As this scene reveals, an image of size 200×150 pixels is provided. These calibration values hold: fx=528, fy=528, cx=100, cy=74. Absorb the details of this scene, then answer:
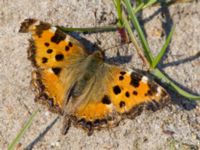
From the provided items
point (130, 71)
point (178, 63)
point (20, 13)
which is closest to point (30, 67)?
point (20, 13)

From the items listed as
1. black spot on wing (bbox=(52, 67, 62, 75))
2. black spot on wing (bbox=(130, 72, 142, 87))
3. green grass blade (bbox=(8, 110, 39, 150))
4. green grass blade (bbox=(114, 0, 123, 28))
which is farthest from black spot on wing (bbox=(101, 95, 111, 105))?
green grass blade (bbox=(114, 0, 123, 28))

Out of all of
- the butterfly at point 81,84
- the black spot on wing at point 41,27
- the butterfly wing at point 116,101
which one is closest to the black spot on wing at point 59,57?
the butterfly at point 81,84

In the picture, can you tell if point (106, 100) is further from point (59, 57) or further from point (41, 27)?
point (41, 27)

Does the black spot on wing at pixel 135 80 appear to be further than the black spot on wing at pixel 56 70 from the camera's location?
No

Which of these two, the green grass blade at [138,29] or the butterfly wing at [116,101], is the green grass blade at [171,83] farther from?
the butterfly wing at [116,101]

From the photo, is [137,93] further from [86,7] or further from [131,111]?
[86,7]

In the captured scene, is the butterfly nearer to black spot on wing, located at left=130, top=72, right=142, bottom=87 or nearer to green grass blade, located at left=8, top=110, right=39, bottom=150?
black spot on wing, located at left=130, top=72, right=142, bottom=87

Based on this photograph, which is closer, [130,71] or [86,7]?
[130,71]
